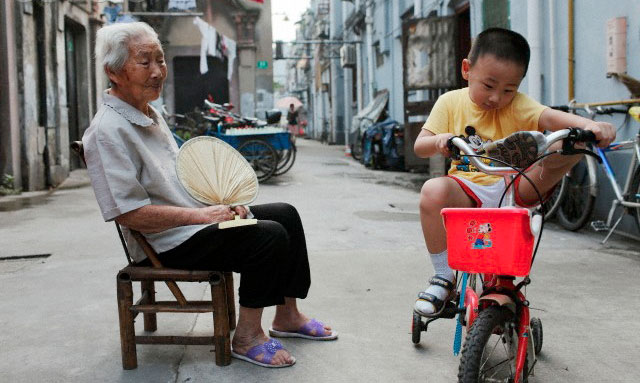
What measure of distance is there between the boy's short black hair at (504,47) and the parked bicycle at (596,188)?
8.64 ft

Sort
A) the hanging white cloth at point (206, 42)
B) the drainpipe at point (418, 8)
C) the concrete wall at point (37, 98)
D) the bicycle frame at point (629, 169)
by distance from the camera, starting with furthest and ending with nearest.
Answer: the hanging white cloth at point (206, 42)
the drainpipe at point (418, 8)
the concrete wall at point (37, 98)
the bicycle frame at point (629, 169)

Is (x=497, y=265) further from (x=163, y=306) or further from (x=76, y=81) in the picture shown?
(x=76, y=81)

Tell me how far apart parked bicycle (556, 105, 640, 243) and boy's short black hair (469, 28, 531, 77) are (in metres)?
2.63

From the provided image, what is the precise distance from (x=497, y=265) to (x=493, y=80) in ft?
2.43

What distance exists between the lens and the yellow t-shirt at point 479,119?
2.56 metres

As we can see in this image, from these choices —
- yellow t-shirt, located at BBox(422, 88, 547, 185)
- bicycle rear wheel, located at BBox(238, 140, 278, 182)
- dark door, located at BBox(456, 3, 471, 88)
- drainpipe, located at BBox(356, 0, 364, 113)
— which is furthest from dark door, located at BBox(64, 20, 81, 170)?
yellow t-shirt, located at BBox(422, 88, 547, 185)

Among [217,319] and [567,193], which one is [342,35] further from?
[217,319]

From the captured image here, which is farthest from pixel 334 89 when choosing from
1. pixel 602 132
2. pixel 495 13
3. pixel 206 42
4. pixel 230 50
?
pixel 602 132

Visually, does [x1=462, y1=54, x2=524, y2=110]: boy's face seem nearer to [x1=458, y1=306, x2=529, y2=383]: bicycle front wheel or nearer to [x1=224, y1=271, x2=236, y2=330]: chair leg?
[x1=458, y1=306, x2=529, y2=383]: bicycle front wheel

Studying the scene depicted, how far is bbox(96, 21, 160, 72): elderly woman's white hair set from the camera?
103 inches

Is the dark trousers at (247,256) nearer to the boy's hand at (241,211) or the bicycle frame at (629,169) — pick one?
the boy's hand at (241,211)

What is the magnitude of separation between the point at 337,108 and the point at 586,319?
25.3m

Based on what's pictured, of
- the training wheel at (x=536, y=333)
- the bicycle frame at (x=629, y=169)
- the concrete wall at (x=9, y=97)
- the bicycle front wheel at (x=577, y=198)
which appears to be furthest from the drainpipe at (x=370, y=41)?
the training wheel at (x=536, y=333)

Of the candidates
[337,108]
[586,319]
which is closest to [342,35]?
[337,108]
